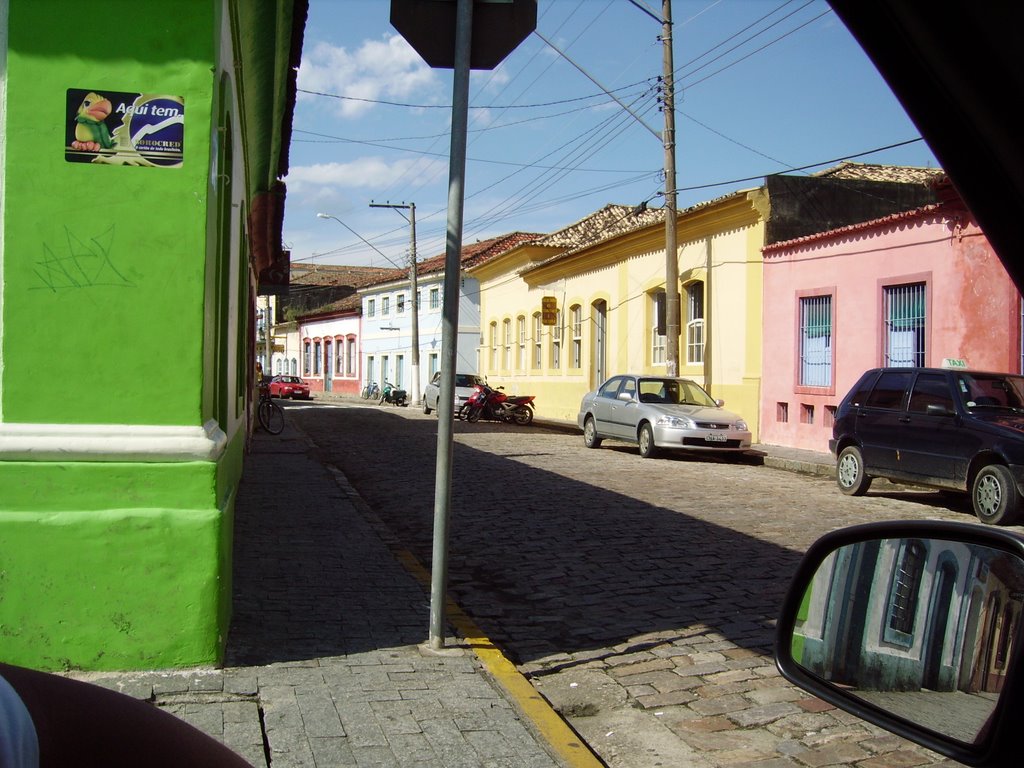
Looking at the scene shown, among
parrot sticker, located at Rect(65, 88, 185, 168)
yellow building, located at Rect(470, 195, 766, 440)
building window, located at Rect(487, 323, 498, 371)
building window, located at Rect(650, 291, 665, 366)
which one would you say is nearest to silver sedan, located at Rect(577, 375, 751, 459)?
yellow building, located at Rect(470, 195, 766, 440)

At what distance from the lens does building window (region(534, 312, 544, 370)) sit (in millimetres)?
34594

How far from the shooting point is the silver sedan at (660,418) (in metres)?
17.4

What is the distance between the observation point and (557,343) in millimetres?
33281

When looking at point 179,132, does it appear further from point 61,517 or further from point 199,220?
point 61,517

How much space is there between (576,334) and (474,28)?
26534mm

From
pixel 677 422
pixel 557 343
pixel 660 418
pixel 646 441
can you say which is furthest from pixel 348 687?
pixel 557 343

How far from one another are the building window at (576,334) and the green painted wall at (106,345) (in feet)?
87.1

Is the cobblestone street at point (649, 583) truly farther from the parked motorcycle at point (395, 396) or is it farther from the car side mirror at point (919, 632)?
the parked motorcycle at point (395, 396)

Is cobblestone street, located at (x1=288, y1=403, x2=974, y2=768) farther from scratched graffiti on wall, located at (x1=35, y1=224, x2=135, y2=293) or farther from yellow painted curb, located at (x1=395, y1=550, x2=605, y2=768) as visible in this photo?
scratched graffiti on wall, located at (x1=35, y1=224, x2=135, y2=293)

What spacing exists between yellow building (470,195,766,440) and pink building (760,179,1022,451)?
2.52ft

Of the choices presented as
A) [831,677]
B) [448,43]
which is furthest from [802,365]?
[831,677]

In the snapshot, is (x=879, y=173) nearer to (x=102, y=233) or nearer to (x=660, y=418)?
(x=660, y=418)

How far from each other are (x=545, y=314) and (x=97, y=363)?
27.7 metres

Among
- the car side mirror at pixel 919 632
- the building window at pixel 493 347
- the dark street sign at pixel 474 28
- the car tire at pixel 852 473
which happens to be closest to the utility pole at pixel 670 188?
the car tire at pixel 852 473
